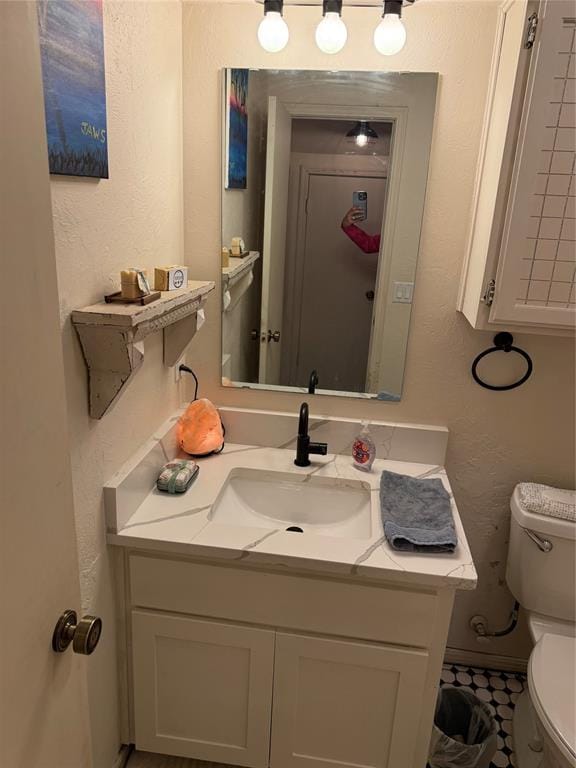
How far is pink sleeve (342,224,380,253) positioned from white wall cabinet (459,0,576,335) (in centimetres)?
29

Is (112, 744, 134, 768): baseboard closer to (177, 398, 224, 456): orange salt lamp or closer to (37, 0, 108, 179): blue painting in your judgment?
(177, 398, 224, 456): orange salt lamp

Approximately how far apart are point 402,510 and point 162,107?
1.19 metres

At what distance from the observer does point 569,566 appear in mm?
1477

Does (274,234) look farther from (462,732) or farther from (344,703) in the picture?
(462,732)

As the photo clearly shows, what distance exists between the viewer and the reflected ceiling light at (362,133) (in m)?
1.44

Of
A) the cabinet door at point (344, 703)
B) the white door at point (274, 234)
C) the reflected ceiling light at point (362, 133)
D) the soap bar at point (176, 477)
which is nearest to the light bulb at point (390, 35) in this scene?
the reflected ceiling light at point (362, 133)

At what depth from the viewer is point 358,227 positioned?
152cm

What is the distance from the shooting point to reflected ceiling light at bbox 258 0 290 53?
130cm

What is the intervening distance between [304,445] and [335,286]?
1.58ft

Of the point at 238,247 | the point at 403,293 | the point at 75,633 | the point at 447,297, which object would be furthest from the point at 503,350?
the point at 75,633

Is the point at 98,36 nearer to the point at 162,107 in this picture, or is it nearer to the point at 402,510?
the point at 162,107

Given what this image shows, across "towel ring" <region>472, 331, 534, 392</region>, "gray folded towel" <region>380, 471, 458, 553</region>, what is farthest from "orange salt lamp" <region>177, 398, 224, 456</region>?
"towel ring" <region>472, 331, 534, 392</region>

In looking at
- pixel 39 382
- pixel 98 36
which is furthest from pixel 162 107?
pixel 39 382

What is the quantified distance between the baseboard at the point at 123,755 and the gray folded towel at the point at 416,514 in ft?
3.26
